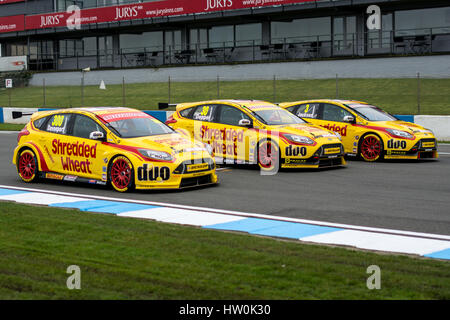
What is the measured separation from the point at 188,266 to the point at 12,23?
50.2m

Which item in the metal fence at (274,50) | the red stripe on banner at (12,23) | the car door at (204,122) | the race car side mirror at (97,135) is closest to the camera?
the race car side mirror at (97,135)

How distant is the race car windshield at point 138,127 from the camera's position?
1208 centimetres

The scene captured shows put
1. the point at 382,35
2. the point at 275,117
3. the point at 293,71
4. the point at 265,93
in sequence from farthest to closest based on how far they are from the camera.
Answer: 1. the point at 382,35
2. the point at 293,71
3. the point at 265,93
4. the point at 275,117

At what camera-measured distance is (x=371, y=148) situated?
16.0 metres

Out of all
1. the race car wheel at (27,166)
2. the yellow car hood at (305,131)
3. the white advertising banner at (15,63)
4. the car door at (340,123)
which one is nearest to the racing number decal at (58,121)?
the race car wheel at (27,166)

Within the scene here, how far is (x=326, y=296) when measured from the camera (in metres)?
5.42

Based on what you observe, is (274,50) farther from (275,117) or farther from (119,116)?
(119,116)

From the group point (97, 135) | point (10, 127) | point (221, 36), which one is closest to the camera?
point (97, 135)

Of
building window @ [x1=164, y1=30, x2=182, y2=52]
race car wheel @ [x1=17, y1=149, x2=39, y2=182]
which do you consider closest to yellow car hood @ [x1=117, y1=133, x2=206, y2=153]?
race car wheel @ [x1=17, y1=149, x2=39, y2=182]

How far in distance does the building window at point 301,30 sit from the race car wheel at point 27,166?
2879 cm

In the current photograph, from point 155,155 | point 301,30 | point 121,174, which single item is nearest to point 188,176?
point 155,155

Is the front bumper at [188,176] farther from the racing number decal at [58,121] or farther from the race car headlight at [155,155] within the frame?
the racing number decal at [58,121]

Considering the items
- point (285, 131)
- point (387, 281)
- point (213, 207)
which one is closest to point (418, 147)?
point (285, 131)
